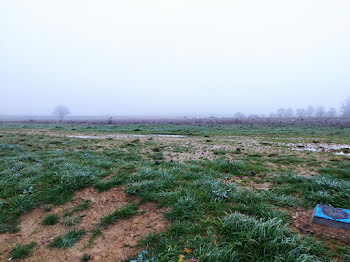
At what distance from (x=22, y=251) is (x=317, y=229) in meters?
4.95

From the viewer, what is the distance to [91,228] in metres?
3.35

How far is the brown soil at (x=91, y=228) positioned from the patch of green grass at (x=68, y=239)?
74mm

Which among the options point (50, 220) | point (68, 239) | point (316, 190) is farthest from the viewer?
point (316, 190)

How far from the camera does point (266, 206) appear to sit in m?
3.71

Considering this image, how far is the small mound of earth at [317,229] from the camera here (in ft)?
9.36

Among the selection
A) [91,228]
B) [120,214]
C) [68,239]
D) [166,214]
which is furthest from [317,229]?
[68,239]

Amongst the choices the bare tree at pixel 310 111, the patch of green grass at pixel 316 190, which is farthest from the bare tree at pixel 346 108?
the patch of green grass at pixel 316 190

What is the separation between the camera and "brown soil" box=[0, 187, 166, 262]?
2.76m

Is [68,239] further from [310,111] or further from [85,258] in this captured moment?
[310,111]

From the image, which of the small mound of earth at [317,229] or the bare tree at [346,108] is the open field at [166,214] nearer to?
the small mound of earth at [317,229]

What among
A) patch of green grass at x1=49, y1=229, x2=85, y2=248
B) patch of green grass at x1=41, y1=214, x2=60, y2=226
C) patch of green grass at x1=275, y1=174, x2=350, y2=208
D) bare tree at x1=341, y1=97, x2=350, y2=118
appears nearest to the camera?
patch of green grass at x1=49, y1=229, x2=85, y2=248

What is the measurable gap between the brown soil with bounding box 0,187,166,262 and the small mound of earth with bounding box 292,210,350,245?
8.24ft

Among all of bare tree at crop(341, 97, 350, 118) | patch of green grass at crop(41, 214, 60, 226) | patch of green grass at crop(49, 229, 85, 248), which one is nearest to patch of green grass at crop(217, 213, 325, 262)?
patch of green grass at crop(49, 229, 85, 248)

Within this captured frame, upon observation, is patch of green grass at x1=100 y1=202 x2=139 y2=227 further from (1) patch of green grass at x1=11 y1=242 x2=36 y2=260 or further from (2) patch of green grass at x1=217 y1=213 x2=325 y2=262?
(2) patch of green grass at x1=217 y1=213 x2=325 y2=262
